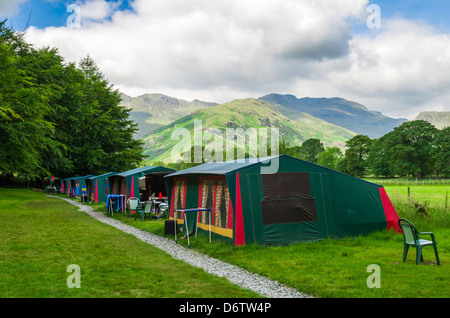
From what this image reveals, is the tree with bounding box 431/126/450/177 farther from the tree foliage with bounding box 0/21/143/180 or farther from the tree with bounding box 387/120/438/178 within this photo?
the tree foliage with bounding box 0/21/143/180

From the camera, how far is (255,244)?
859 centimetres

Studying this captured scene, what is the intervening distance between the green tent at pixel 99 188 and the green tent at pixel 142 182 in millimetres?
2690

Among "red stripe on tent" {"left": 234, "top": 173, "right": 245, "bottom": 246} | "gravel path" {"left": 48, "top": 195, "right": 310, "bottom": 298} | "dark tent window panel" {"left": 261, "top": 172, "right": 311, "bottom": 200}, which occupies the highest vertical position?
"dark tent window panel" {"left": 261, "top": 172, "right": 311, "bottom": 200}

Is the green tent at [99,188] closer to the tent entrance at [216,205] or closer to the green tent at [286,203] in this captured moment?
the tent entrance at [216,205]

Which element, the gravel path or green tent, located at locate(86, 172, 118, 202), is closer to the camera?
the gravel path

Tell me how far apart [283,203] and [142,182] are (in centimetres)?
1185

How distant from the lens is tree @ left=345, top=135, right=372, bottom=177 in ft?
222

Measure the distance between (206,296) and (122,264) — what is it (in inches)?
109

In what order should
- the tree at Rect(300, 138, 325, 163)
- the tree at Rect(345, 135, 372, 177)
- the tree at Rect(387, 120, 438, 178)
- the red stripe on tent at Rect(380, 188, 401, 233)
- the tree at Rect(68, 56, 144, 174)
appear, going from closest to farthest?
the red stripe on tent at Rect(380, 188, 401, 233) → the tree at Rect(68, 56, 144, 174) → the tree at Rect(387, 120, 438, 178) → the tree at Rect(345, 135, 372, 177) → the tree at Rect(300, 138, 325, 163)

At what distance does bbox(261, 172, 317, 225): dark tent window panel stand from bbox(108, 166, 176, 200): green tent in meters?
9.50

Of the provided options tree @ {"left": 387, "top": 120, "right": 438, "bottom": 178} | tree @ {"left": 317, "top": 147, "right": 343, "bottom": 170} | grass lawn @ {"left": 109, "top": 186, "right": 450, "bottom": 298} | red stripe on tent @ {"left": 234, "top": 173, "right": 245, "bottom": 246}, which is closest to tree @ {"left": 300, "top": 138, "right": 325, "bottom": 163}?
tree @ {"left": 317, "top": 147, "right": 343, "bottom": 170}

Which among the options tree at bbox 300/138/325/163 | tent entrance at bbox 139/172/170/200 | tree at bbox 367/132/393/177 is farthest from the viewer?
tree at bbox 300/138/325/163

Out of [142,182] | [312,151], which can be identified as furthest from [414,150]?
[142,182]
